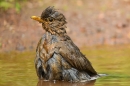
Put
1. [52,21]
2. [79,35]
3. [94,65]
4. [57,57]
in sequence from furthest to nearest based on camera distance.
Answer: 1. [79,35]
2. [94,65]
3. [52,21]
4. [57,57]

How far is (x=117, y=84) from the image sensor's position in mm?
8859

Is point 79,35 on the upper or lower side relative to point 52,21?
upper

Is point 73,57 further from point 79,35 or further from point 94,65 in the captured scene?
point 79,35

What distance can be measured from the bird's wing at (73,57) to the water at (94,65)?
347mm

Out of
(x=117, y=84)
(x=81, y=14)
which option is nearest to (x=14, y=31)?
(x=81, y=14)

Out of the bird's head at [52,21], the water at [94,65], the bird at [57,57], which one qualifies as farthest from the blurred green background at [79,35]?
the bird's head at [52,21]

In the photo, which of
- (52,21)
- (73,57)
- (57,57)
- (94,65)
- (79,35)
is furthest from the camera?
(79,35)

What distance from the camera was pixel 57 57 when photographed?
29.5 ft

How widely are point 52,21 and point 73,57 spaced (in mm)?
839

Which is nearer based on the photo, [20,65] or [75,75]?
[75,75]

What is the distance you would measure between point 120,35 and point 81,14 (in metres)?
1.88

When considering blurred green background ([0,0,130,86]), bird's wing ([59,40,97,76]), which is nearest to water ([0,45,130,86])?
blurred green background ([0,0,130,86])

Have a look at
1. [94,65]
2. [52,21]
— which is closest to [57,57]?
[52,21]

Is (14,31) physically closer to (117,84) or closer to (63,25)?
(63,25)
